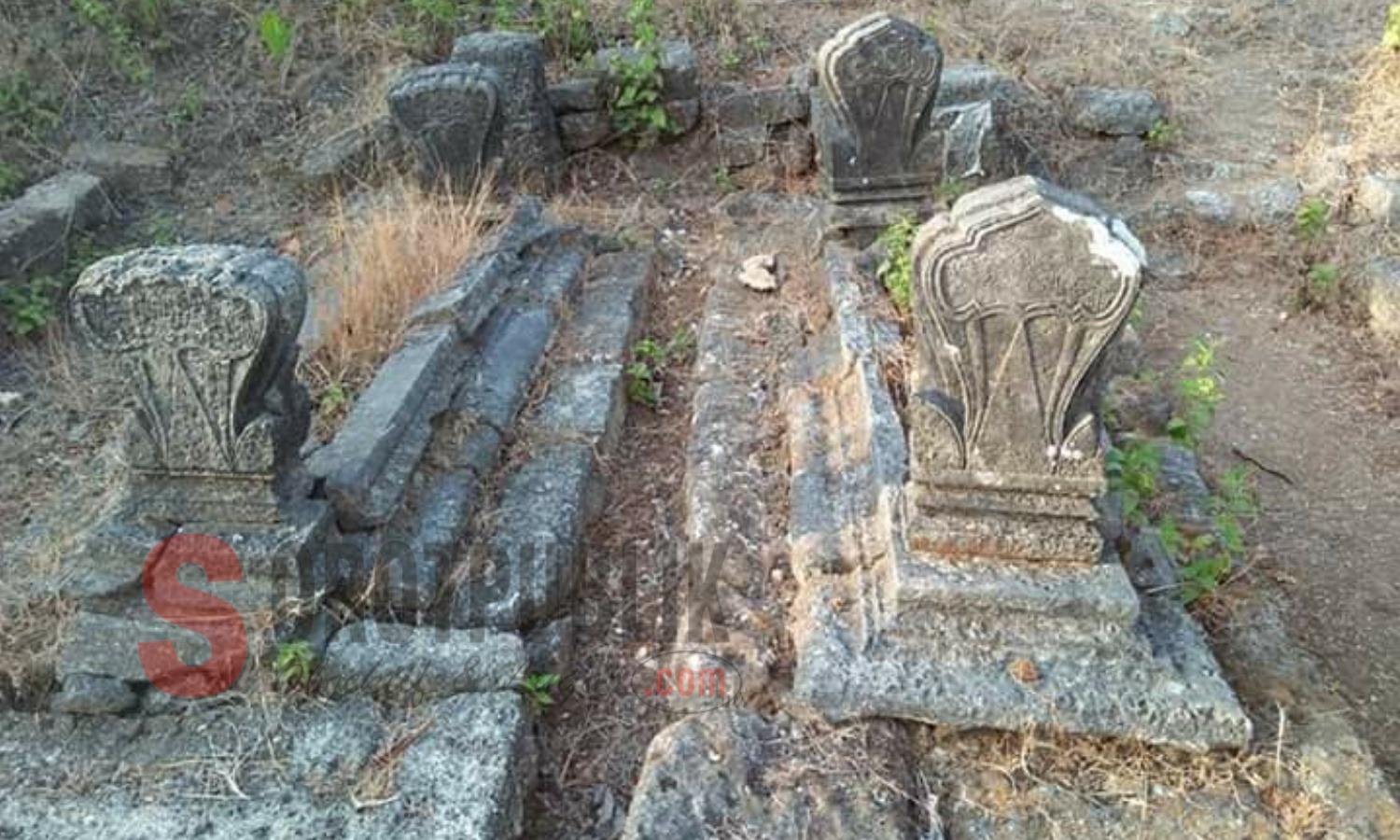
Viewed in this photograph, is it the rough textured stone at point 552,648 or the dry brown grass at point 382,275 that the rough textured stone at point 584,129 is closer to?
the dry brown grass at point 382,275

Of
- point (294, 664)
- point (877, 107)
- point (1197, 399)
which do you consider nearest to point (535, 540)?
point (294, 664)

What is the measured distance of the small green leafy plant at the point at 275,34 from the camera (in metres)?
6.75

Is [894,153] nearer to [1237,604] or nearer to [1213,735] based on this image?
[1237,604]

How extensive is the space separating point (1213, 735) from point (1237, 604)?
2.10ft

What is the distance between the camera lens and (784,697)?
2.36 m

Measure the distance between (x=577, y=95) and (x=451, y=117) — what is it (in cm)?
158

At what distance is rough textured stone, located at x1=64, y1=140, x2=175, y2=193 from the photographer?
6.23 metres

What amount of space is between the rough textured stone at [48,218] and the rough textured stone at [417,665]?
12.1 feet

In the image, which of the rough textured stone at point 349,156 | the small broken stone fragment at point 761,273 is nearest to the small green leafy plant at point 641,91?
the rough textured stone at point 349,156

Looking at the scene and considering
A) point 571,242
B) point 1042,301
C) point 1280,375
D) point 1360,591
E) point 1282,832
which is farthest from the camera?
point 571,242

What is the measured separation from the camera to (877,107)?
14.4ft

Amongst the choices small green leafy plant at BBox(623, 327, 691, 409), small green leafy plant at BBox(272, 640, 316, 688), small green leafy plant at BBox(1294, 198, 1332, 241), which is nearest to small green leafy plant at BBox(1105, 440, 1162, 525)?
small green leafy plant at BBox(623, 327, 691, 409)

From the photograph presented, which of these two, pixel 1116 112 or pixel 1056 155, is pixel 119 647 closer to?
pixel 1056 155

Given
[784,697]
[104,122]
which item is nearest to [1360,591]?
[784,697]
